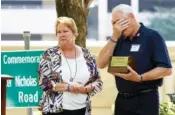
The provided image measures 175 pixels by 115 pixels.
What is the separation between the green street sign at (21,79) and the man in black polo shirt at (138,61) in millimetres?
1065

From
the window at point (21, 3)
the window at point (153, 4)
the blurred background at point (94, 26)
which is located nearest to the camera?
the blurred background at point (94, 26)

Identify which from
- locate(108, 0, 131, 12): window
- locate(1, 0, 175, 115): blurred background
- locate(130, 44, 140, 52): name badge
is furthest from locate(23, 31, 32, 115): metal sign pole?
locate(108, 0, 131, 12): window

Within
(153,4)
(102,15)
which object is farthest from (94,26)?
(153,4)

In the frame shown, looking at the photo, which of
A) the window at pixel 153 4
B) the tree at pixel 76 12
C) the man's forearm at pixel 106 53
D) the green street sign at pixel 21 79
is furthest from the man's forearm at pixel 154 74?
the window at pixel 153 4

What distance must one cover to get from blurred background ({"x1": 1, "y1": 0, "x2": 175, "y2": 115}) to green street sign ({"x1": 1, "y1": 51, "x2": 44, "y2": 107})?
193cm

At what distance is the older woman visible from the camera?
3.73 m

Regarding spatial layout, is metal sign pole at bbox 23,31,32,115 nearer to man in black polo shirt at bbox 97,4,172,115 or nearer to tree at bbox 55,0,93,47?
tree at bbox 55,0,93,47

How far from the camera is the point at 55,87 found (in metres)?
3.72

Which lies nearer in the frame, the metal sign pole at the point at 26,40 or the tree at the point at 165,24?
the metal sign pole at the point at 26,40

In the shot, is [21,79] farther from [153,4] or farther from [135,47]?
[153,4]

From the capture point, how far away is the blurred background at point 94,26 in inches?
319

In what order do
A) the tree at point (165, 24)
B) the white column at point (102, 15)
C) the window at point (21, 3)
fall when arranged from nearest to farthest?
the tree at point (165, 24), the window at point (21, 3), the white column at point (102, 15)

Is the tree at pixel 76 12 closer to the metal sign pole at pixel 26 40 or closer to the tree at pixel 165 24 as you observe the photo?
the metal sign pole at pixel 26 40

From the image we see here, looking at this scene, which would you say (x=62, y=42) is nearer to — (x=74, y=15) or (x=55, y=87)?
(x=55, y=87)
